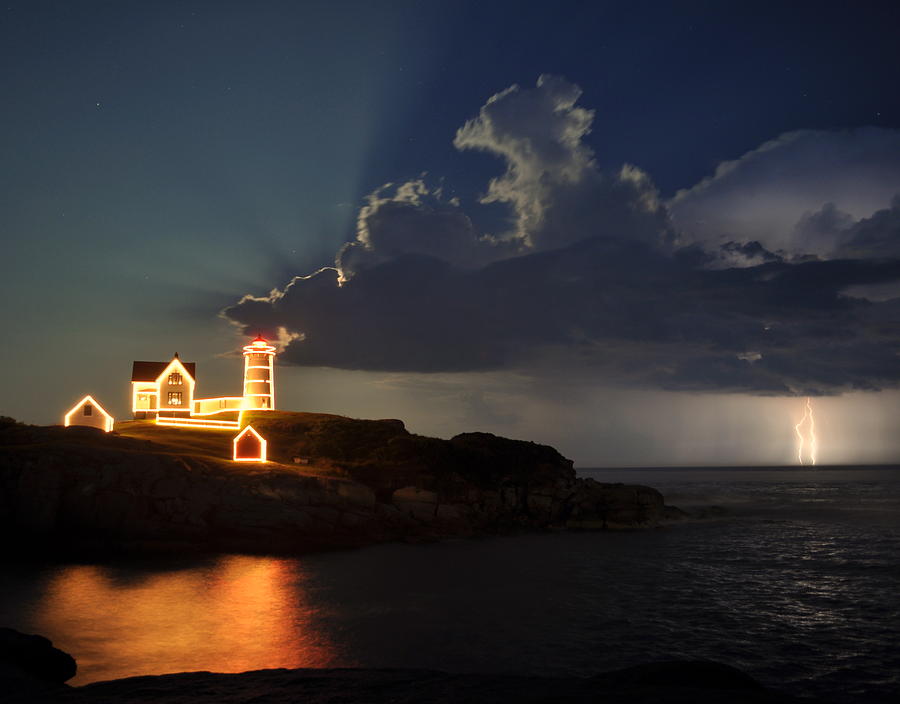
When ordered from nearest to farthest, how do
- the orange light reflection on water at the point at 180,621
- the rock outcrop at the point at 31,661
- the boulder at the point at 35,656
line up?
the rock outcrop at the point at 31,661, the boulder at the point at 35,656, the orange light reflection on water at the point at 180,621

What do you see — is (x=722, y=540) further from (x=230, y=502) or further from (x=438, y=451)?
(x=230, y=502)

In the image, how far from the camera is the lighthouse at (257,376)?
75125mm

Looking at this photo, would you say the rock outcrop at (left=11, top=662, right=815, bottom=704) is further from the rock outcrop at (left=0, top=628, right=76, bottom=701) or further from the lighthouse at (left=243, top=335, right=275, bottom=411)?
the lighthouse at (left=243, top=335, right=275, bottom=411)

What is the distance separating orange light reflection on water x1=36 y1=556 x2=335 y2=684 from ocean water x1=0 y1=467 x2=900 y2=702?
0.10 metres

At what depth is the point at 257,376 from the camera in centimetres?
7562

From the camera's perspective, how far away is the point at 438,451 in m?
62.5

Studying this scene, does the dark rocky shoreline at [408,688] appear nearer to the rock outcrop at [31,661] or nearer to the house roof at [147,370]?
the rock outcrop at [31,661]

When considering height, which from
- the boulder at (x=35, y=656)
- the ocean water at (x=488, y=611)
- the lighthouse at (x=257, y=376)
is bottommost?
the ocean water at (x=488, y=611)

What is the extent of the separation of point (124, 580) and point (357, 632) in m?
16.8

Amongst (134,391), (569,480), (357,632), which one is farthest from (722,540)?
(134,391)

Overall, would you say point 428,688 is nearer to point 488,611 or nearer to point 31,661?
point 31,661

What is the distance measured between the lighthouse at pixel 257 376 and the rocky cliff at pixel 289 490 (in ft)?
19.7

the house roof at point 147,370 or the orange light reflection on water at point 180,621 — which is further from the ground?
the house roof at point 147,370

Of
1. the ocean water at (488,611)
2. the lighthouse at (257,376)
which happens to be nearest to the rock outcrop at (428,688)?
the ocean water at (488,611)
